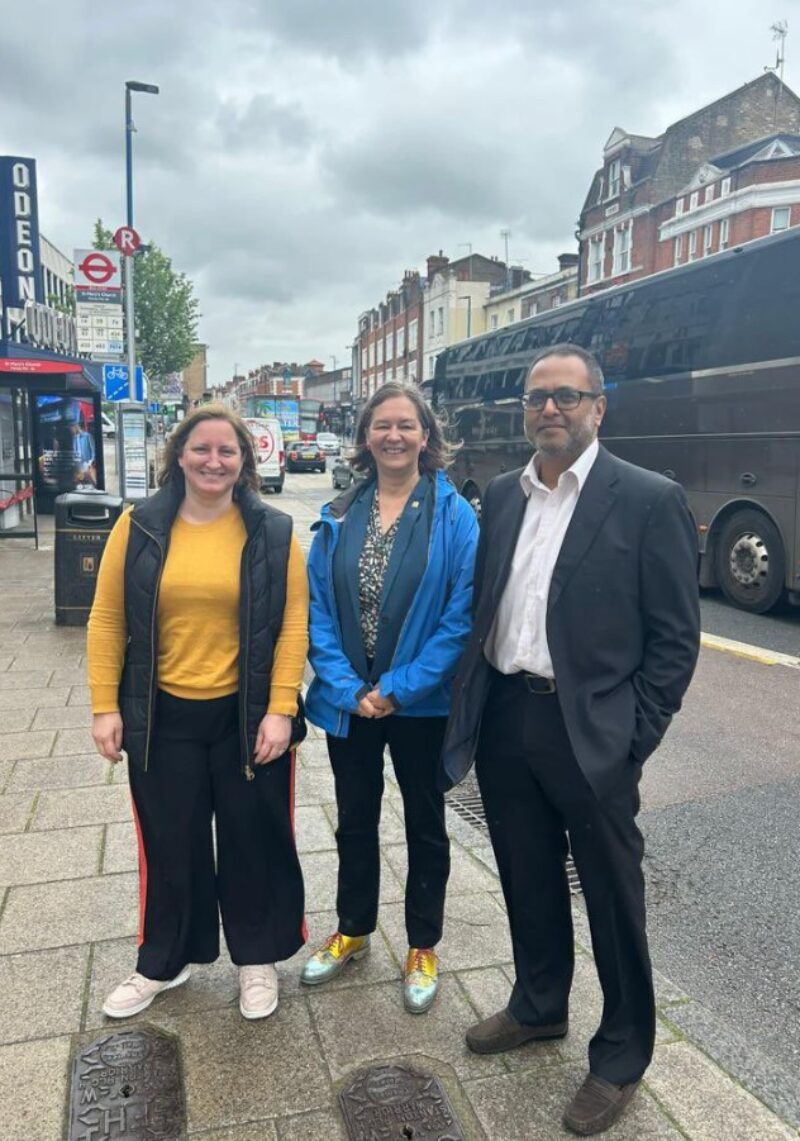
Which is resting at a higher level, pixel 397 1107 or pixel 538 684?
pixel 538 684

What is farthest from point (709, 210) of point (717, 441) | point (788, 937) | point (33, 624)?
point (788, 937)

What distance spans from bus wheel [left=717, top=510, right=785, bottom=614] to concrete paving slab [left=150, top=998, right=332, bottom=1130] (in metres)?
7.78

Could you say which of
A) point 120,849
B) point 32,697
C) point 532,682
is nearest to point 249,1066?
point 532,682

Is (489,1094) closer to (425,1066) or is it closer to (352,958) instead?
(425,1066)

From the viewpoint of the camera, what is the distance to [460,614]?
2.60 meters

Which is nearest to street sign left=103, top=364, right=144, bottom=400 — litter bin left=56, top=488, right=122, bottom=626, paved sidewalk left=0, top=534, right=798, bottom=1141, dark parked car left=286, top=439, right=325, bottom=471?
litter bin left=56, top=488, right=122, bottom=626

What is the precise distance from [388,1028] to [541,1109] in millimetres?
521

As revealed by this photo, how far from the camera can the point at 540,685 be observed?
2264 millimetres

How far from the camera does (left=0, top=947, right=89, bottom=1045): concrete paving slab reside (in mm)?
2516

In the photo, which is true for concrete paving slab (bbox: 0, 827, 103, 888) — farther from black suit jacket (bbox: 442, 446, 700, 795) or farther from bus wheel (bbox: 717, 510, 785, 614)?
bus wheel (bbox: 717, 510, 785, 614)

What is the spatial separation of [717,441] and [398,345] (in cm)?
5712

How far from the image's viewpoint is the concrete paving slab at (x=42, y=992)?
2.52m

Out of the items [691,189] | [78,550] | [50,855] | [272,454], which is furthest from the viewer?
[691,189]

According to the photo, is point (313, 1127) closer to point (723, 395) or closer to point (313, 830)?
point (313, 830)
